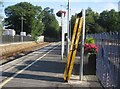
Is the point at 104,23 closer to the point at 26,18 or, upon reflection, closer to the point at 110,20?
the point at 110,20

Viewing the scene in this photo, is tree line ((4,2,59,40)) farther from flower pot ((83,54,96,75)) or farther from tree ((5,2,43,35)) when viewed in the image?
flower pot ((83,54,96,75))

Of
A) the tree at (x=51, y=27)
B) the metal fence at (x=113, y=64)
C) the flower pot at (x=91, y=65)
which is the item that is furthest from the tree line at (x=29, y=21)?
the metal fence at (x=113, y=64)

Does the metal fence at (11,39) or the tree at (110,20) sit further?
the tree at (110,20)

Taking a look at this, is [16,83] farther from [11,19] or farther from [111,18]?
[11,19]

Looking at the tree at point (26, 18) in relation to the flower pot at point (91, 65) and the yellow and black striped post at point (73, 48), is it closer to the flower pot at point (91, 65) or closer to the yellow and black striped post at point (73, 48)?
the flower pot at point (91, 65)

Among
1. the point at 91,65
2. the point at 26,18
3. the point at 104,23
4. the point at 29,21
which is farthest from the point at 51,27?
the point at 91,65

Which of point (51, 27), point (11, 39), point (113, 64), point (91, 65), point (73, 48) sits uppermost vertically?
point (51, 27)

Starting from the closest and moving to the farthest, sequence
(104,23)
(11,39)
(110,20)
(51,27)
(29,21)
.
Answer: (11,39)
(104,23)
(110,20)
(29,21)
(51,27)

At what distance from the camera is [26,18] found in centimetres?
12731

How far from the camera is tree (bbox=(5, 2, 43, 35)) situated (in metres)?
119

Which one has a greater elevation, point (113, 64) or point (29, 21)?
point (29, 21)

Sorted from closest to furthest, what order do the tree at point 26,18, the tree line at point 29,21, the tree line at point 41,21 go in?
the tree line at point 41,21 < the tree line at point 29,21 < the tree at point 26,18

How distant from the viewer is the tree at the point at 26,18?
119438 millimetres

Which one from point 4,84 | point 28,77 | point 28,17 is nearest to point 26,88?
point 4,84
